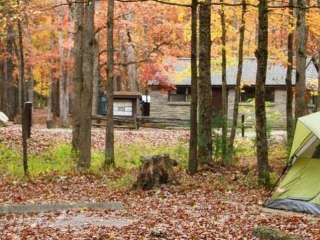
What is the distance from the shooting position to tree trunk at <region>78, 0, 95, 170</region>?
56.0ft

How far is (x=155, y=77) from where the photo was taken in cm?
3934

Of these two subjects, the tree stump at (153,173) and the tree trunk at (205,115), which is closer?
the tree stump at (153,173)

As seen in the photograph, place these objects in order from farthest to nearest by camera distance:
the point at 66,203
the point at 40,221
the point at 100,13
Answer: the point at 100,13, the point at 66,203, the point at 40,221

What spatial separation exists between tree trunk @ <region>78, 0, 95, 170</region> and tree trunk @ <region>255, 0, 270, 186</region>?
17.6 ft

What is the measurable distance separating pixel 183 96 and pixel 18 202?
28398 millimetres

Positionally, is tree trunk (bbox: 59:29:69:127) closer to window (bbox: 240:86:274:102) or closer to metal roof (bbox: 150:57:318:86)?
metal roof (bbox: 150:57:318:86)

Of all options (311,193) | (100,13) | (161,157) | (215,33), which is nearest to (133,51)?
(100,13)

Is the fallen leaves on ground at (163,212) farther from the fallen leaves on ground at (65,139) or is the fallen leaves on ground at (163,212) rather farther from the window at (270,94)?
the window at (270,94)

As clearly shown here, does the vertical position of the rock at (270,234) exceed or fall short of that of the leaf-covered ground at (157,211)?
it exceeds it

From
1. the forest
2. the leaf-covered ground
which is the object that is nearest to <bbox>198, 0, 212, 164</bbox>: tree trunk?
the forest

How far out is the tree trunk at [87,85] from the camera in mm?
17078

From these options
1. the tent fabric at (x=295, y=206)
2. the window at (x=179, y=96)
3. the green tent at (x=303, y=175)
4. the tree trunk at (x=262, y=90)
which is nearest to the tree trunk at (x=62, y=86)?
the window at (x=179, y=96)

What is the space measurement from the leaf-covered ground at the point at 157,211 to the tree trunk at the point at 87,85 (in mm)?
1117

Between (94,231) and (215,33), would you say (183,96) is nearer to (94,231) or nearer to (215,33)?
(215,33)
